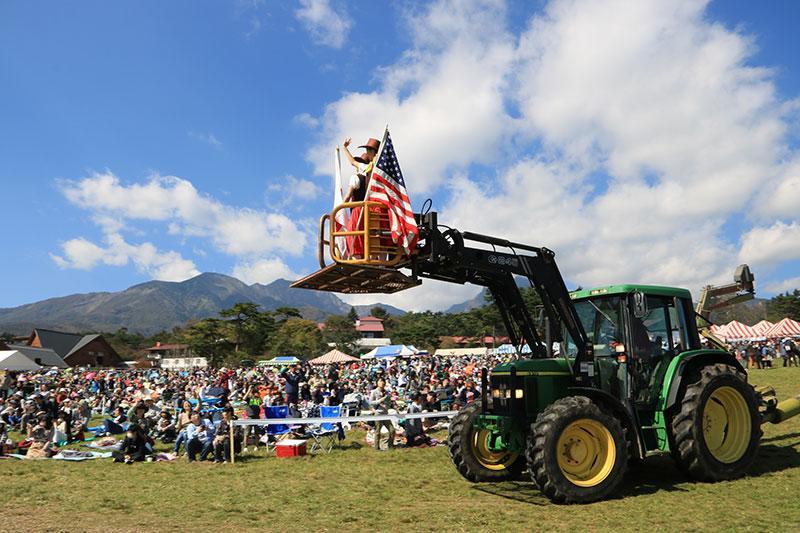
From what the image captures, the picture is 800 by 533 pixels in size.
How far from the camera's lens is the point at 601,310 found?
777 centimetres

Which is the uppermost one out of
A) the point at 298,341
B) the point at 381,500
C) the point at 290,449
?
the point at 298,341

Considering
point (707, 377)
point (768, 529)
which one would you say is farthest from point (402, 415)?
point (768, 529)

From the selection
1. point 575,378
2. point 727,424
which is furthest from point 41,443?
point 727,424

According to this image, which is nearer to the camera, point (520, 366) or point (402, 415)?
point (520, 366)

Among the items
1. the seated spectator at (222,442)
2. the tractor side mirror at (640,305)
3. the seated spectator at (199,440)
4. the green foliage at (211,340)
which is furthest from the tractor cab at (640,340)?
the green foliage at (211,340)

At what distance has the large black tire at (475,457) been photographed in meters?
7.85

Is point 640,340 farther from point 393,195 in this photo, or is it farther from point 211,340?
point 211,340

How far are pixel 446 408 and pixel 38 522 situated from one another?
1255cm

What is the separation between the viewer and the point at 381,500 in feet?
24.5

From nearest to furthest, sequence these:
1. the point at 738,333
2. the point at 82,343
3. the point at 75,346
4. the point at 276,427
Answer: the point at 276,427 < the point at 738,333 < the point at 82,343 < the point at 75,346

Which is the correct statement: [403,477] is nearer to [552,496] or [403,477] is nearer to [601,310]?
[552,496]

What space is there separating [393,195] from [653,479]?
5239mm

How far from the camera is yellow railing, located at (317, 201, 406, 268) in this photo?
20.1 ft

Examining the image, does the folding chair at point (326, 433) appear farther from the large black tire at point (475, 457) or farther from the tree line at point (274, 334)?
the tree line at point (274, 334)
